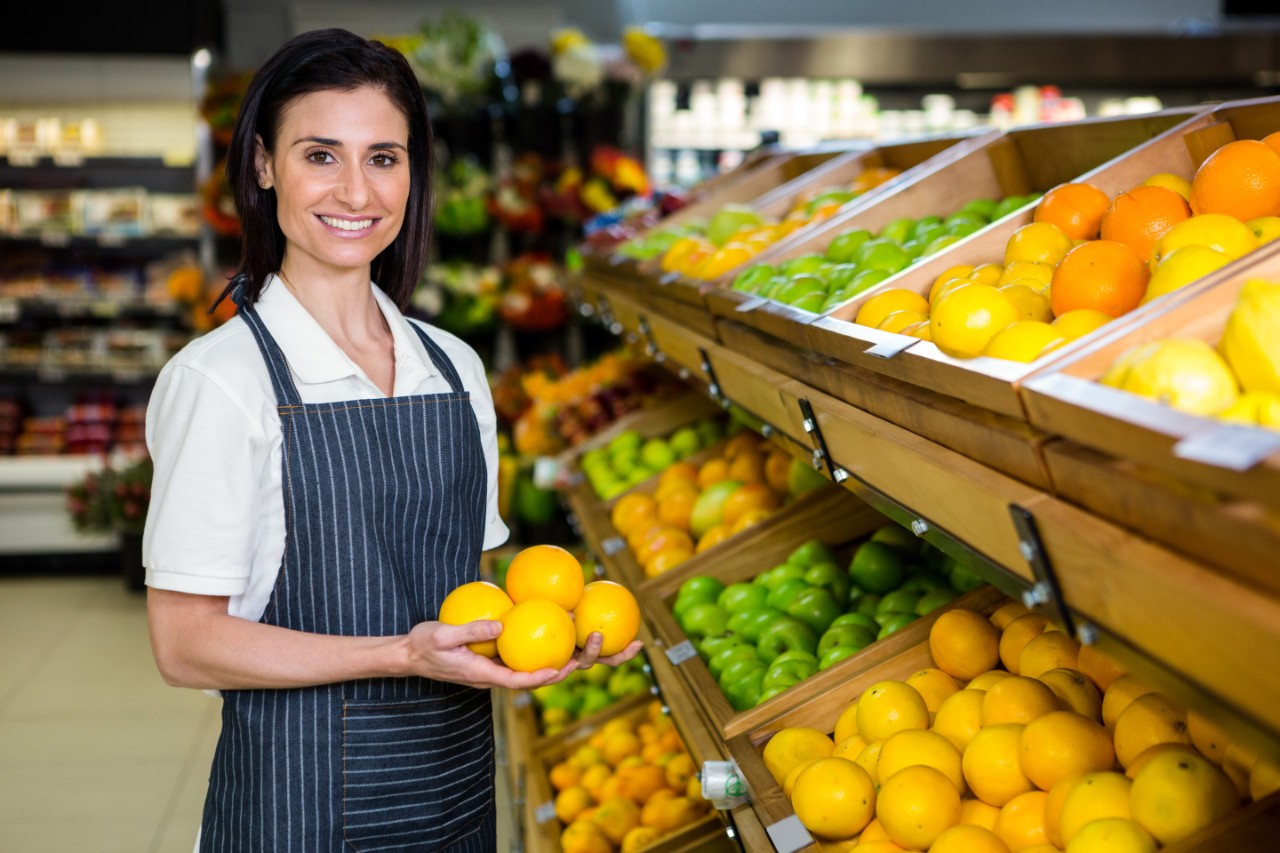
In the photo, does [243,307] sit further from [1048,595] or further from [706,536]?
[706,536]

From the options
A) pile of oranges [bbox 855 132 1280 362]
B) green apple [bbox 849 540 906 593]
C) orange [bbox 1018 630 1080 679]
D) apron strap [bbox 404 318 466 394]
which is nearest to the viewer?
pile of oranges [bbox 855 132 1280 362]

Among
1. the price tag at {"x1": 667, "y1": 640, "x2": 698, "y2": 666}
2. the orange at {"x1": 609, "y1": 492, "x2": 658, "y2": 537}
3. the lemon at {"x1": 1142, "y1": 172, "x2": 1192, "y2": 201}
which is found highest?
the lemon at {"x1": 1142, "y1": 172, "x2": 1192, "y2": 201}

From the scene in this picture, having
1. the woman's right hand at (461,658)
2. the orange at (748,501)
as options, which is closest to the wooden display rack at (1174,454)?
the woman's right hand at (461,658)

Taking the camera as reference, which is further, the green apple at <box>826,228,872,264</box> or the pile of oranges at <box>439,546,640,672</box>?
the green apple at <box>826,228,872,264</box>

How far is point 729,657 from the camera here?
75.9 inches

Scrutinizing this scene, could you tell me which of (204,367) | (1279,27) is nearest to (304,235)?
(204,367)

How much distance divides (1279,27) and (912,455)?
721 cm

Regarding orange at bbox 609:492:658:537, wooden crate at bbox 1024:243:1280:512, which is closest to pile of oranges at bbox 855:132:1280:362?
wooden crate at bbox 1024:243:1280:512

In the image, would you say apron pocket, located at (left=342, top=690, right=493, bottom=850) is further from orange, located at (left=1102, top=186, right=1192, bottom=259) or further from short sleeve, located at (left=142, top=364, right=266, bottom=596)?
orange, located at (left=1102, top=186, right=1192, bottom=259)

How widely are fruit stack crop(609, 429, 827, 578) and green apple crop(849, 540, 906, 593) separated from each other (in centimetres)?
35

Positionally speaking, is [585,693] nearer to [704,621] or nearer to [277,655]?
[704,621]

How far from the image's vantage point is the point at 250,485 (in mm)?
1341

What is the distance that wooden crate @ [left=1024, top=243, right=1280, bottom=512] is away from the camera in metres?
0.67

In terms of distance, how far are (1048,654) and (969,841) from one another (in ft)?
0.93
